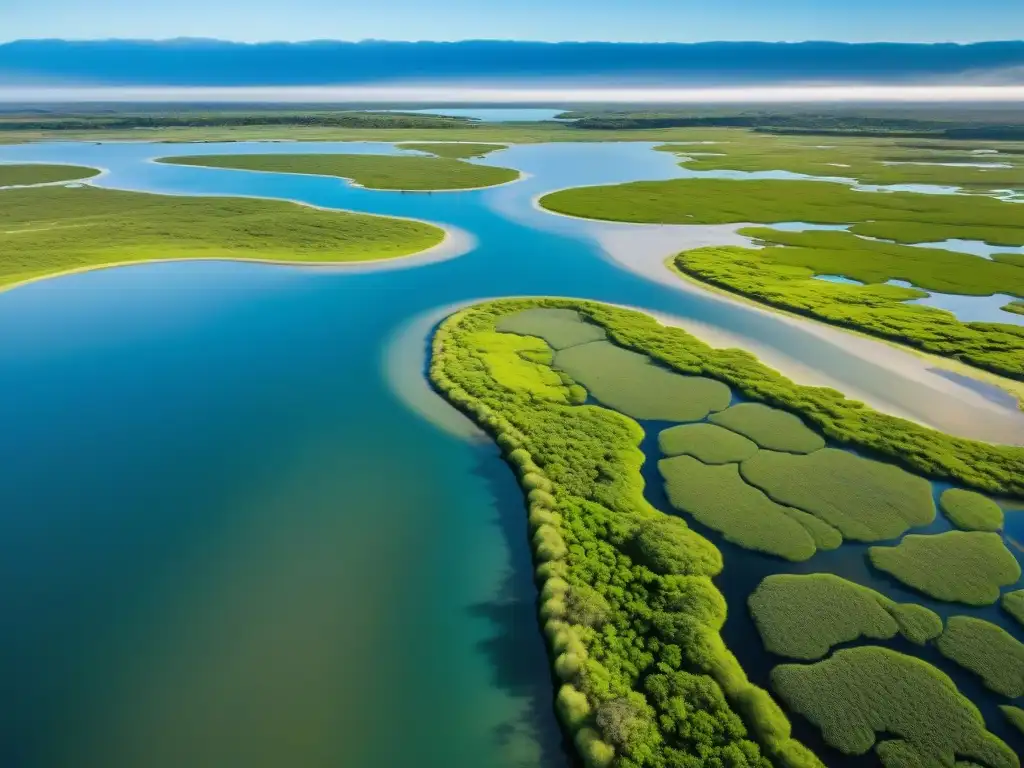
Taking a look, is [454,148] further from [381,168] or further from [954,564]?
[954,564]

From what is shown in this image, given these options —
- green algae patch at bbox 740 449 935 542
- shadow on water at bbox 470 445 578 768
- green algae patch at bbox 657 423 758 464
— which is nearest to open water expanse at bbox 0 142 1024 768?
shadow on water at bbox 470 445 578 768

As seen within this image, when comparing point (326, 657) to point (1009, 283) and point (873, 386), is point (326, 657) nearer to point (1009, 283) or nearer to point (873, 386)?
point (873, 386)

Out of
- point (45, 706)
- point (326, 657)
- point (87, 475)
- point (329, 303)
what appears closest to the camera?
point (45, 706)

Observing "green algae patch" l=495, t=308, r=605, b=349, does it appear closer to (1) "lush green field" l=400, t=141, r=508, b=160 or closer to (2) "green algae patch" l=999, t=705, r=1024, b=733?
(2) "green algae patch" l=999, t=705, r=1024, b=733

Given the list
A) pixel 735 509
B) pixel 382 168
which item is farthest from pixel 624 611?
pixel 382 168

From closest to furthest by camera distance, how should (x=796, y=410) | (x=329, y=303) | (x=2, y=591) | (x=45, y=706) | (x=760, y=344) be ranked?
1. (x=45, y=706)
2. (x=2, y=591)
3. (x=796, y=410)
4. (x=760, y=344)
5. (x=329, y=303)

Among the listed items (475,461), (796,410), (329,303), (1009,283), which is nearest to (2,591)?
(475,461)

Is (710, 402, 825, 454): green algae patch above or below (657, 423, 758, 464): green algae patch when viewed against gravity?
above
